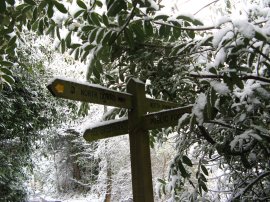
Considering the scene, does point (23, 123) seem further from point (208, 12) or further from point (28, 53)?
point (208, 12)

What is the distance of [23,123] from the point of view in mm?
5172

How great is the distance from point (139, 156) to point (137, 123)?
0.13 meters

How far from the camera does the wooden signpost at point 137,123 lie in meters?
1.35

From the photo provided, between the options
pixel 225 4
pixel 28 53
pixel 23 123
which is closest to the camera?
pixel 225 4

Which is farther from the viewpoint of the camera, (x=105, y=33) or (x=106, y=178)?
(x=106, y=178)

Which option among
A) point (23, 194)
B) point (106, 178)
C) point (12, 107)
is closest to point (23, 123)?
point (12, 107)

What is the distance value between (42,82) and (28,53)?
73 cm

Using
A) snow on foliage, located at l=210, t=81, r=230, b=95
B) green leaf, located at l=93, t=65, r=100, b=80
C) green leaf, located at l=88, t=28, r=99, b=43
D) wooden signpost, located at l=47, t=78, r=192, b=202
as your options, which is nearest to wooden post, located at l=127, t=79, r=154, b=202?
wooden signpost, located at l=47, t=78, r=192, b=202

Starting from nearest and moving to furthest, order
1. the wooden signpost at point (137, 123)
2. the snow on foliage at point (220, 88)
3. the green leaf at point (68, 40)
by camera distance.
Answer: the snow on foliage at point (220, 88) < the wooden signpost at point (137, 123) < the green leaf at point (68, 40)

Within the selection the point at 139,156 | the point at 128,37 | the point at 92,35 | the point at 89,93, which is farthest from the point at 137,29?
the point at 139,156

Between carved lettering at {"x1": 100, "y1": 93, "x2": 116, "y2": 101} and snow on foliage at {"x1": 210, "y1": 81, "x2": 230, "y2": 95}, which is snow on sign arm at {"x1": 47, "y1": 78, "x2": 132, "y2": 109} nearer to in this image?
carved lettering at {"x1": 100, "y1": 93, "x2": 116, "y2": 101}

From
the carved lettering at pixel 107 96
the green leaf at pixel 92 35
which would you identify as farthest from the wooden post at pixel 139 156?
the green leaf at pixel 92 35

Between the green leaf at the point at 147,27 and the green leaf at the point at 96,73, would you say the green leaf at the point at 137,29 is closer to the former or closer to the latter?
the green leaf at the point at 147,27

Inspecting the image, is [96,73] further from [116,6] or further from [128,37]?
[116,6]
